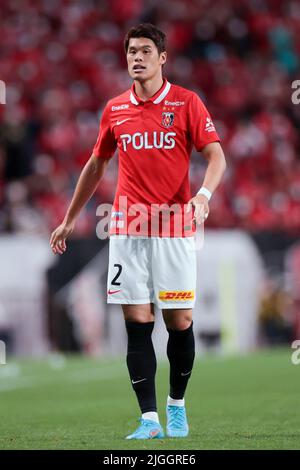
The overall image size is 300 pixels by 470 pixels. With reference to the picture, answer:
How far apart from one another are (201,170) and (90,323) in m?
3.72

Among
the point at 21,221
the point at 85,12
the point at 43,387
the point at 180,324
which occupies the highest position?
the point at 85,12

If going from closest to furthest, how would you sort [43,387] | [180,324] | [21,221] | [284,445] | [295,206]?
1. [284,445]
2. [180,324]
3. [43,387]
4. [21,221]
5. [295,206]

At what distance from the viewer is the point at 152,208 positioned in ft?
18.8

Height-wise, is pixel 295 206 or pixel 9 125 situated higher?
pixel 9 125

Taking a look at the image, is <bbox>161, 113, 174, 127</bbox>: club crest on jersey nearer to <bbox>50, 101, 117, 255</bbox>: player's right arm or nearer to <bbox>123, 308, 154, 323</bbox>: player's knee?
<bbox>50, 101, 117, 255</bbox>: player's right arm

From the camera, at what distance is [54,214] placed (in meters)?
15.4

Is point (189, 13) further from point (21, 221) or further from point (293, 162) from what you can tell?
point (21, 221)

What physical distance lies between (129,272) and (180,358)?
0.54 m

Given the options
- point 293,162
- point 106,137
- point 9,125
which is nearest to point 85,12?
point 9,125

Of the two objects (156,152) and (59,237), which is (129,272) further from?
(156,152)

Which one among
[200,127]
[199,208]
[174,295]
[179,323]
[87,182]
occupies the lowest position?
[179,323]

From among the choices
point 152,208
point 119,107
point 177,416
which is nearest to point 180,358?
point 177,416

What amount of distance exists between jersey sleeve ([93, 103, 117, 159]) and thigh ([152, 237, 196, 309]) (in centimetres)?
60

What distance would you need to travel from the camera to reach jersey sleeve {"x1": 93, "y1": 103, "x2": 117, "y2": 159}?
591 centimetres
